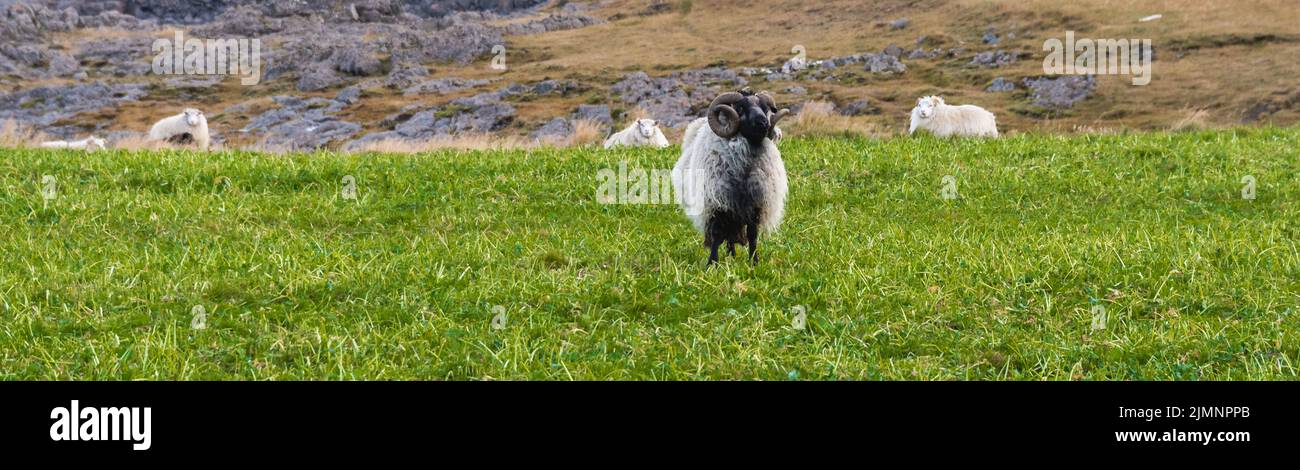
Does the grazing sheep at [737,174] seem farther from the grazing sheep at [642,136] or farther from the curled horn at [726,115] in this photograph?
the grazing sheep at [642,136]

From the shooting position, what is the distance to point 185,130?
25.7 meters

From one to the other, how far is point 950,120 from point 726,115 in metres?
14.0

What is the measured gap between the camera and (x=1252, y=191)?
13.6 m

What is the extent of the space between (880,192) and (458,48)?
7285cm

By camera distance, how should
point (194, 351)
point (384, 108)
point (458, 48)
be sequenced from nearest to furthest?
point (194, 351)
point (384, 108)
point (458, 48)

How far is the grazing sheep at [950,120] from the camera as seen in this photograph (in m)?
22.0

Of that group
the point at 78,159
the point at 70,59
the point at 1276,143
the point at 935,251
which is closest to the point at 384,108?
the point at 70,59

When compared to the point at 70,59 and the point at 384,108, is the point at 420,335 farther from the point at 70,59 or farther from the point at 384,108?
the point at 70,59
